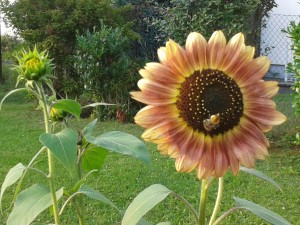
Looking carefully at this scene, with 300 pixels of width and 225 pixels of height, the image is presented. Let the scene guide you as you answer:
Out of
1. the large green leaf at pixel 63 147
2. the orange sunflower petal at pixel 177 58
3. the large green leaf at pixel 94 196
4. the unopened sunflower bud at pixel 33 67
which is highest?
the orange sunflower petal at pixel 177 58

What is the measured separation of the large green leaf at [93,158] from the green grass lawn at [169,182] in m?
1.42

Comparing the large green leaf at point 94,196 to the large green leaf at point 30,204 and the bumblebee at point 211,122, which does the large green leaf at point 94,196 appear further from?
the bumblebee at point 211,122

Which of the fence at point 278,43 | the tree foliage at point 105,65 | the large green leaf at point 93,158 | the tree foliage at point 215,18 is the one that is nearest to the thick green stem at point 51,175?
the large green leaf at point 93,158

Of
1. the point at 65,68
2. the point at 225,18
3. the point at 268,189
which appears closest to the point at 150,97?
the point at 268,189

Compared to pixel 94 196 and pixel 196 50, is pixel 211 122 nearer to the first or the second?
pixel 196 50

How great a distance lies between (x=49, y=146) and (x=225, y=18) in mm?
5565

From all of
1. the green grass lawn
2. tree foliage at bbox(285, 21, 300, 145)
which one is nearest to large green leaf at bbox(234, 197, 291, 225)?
the green grass lawn

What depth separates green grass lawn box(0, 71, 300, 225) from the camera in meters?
3.38

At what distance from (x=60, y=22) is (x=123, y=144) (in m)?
7.36

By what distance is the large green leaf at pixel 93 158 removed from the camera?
3.43ft

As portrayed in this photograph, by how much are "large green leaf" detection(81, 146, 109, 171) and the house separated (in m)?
8.90

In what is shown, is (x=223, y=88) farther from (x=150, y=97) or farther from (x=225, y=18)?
(x=225, y=18)

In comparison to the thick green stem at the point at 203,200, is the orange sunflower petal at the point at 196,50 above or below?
above

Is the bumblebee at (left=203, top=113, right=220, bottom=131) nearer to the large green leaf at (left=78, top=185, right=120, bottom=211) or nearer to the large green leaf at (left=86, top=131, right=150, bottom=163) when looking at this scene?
the large green leaf at (left=86, top=131, right=150, bottom=163)
